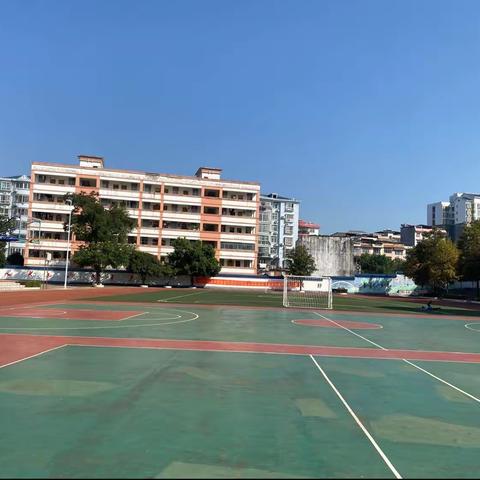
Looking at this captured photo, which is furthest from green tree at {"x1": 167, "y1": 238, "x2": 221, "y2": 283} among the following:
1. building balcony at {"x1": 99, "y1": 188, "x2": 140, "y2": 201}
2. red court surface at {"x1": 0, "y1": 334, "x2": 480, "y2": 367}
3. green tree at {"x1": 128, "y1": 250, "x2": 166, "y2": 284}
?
red court surface at {"x1": 0, "y1": 334, "x2": 480, "y2": 367}

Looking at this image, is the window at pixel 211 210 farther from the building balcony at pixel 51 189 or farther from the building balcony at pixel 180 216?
the building balcony at pixel 51 189

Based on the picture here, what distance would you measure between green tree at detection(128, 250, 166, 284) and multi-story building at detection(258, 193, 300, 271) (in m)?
38.5

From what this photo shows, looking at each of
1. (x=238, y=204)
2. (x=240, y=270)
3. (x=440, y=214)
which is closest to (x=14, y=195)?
(x=238, y=204)

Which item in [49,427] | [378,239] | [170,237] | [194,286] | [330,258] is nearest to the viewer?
[49,427]

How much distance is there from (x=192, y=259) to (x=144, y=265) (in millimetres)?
6035

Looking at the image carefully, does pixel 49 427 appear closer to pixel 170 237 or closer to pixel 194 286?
pixel 194 286

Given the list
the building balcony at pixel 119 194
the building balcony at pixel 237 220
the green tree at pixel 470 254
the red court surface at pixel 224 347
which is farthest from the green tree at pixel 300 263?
the red court surface at pixel 224 347

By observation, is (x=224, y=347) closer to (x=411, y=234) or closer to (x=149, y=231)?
→ (x=149, y=231)

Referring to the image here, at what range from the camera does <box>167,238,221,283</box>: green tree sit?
210ft

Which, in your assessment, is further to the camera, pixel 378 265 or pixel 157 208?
pixel 378 265

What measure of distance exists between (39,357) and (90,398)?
3984 millimetres

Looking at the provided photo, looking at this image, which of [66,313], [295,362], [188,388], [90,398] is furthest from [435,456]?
[66,313]

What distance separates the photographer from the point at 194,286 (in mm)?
67375

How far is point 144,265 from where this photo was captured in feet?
205
